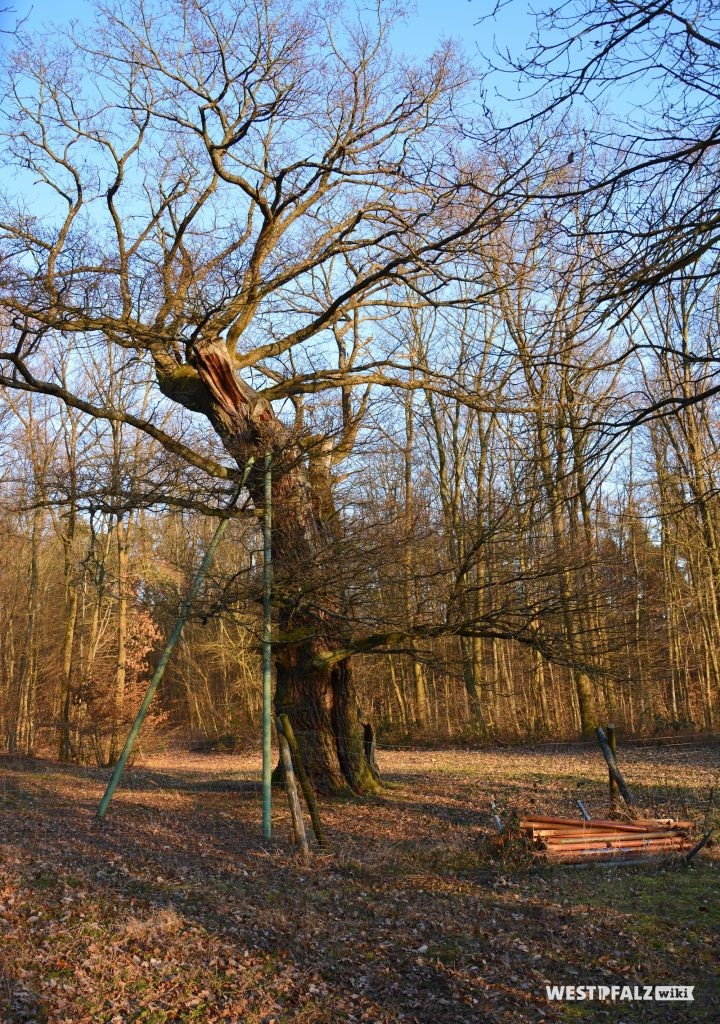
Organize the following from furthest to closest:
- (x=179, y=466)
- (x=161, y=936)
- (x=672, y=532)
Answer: (x=672, y=532), (x=179, y=466), (x=161, y=936)

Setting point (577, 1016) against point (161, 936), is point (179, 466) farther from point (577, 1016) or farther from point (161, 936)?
point (577, 1016)

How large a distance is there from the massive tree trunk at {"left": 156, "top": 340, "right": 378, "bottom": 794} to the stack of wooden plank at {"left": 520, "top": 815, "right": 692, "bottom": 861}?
12.3 feet

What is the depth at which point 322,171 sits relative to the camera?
37.8 feet

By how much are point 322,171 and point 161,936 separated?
A: 9.84 m

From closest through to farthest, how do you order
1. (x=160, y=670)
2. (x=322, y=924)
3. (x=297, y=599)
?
1. (x=322, y=924)
2. (x=160, y=670)
3. (x=297, y=599)

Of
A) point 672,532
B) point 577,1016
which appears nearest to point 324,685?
point 577,1016

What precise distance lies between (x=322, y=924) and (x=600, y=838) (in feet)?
11.0

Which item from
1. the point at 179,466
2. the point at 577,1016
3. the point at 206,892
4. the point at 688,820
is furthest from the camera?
the point at 179,466

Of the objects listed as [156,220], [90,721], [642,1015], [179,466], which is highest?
[156,220]

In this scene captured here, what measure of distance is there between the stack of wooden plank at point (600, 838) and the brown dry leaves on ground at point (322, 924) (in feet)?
0.66

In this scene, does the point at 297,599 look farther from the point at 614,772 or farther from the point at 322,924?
the point at 322,924

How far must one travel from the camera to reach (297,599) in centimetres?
1049

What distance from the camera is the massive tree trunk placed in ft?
35.3

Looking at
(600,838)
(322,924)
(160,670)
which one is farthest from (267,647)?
(600,838)
